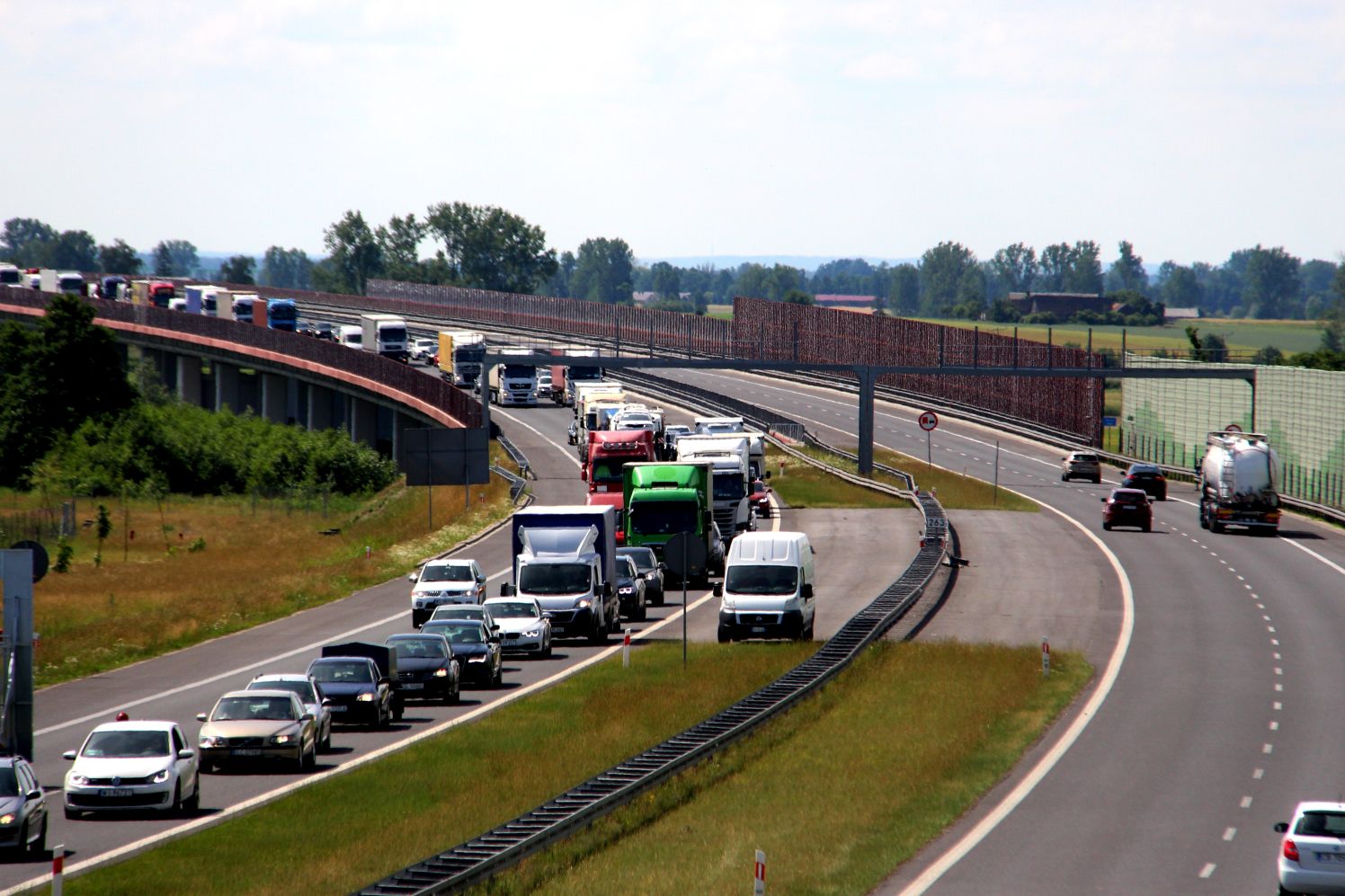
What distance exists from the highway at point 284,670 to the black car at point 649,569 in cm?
81

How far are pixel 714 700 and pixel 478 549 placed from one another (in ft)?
98.1

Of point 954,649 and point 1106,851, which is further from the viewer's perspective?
point 954,649

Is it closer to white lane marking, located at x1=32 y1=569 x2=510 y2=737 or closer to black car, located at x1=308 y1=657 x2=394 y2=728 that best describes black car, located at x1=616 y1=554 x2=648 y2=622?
white lane marking, located at x1=32 y1=569 x2=510 y2=737

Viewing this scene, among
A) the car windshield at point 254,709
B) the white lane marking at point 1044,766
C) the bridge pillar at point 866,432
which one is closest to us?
the white lane marking at point 1044,766

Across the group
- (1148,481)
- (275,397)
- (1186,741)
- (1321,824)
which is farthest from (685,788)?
(275,397)

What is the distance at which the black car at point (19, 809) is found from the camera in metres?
21.9

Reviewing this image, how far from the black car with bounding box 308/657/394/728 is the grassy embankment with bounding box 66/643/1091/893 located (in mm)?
1838

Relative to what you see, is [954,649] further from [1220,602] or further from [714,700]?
[1220,602]

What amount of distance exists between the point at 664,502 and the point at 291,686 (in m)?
24.9

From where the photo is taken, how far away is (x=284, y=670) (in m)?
40.7

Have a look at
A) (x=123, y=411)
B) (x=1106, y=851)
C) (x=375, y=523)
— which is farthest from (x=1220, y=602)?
(x=123, y=411)

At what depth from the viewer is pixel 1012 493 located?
85125 millimetres

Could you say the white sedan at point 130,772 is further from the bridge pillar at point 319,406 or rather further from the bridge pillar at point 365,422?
the bridge pillar at point 319,406

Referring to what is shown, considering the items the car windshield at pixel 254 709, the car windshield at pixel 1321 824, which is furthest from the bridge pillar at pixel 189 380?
the car windshield at pixel 1321 824
